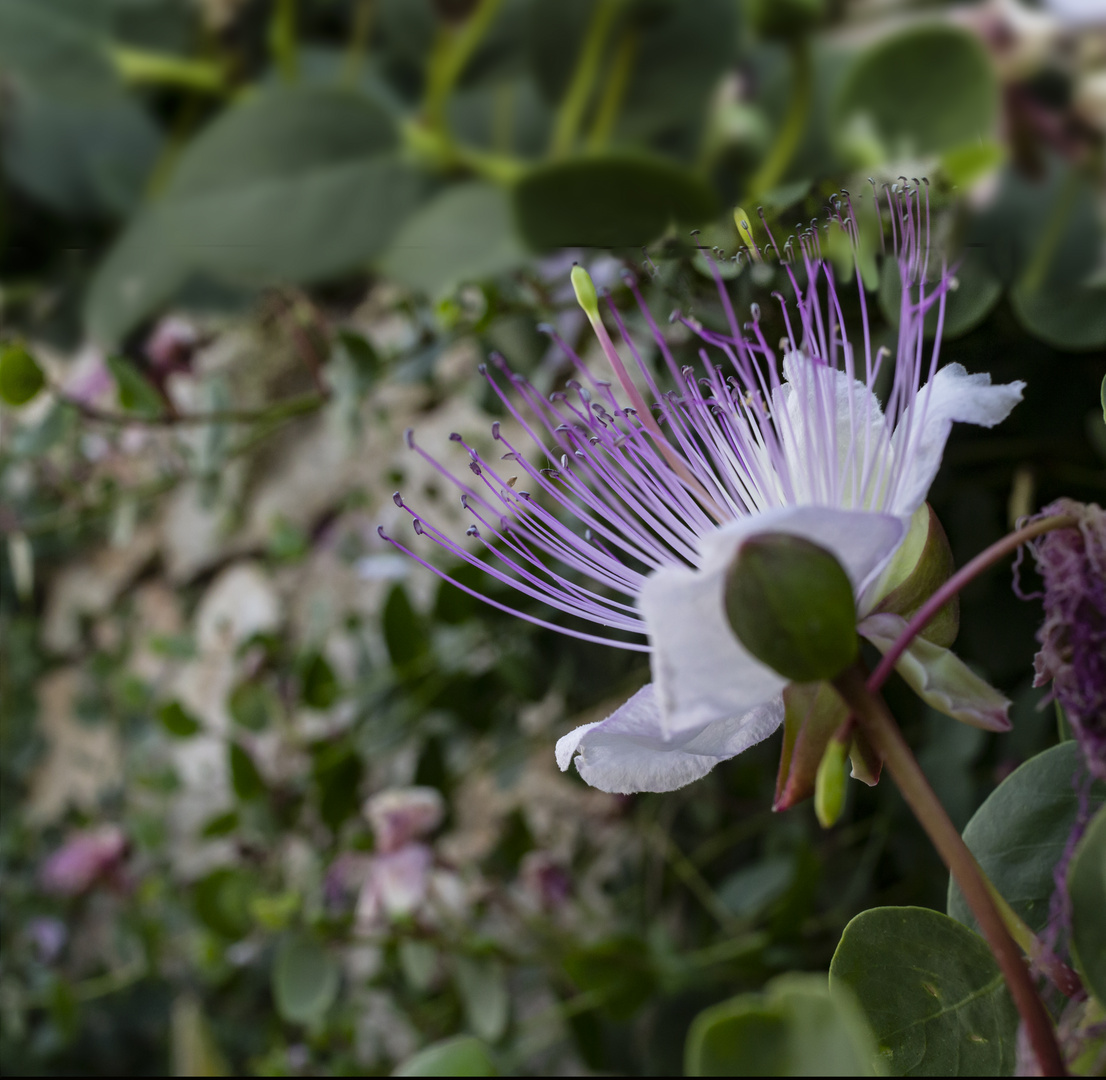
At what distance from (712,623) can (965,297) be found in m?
0.20

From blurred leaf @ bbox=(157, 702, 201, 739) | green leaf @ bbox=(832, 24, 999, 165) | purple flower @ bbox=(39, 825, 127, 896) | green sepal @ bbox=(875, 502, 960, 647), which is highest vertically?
green leaf @ bbox=(832, 24, 999, 165)

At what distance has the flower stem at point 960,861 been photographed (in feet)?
0.43

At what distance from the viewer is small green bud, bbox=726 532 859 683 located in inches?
5.5

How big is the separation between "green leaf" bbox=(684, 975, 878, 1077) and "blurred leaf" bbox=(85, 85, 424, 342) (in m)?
0.27

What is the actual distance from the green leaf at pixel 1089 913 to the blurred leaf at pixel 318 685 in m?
0.57

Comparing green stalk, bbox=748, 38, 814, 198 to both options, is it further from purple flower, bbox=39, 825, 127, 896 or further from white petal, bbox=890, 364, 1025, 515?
purple flower, bbox=39, 825, 127, 896

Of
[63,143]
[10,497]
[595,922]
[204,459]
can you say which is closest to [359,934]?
[595,922]

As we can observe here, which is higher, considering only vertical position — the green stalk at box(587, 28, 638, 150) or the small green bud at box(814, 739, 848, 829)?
the green stalk at box(587, 28, 638, 150)

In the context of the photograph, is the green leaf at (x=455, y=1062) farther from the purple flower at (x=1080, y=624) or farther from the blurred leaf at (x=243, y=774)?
the blurred leaf at (x=243, y=774)

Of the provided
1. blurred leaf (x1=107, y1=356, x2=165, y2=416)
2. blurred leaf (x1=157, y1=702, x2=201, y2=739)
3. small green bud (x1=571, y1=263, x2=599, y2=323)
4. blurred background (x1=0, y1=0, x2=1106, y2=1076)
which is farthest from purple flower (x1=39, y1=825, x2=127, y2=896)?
small green bud (x1=571, y1=263, x2=599, y2=323)

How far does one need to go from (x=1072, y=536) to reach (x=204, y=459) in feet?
1.78

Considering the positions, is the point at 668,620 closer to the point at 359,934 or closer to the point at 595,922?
the point at 359,934

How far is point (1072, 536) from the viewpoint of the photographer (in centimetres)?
17

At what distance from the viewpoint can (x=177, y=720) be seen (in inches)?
28.8
